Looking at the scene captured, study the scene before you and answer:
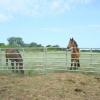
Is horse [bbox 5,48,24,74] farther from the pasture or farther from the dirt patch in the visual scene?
the dirt patch

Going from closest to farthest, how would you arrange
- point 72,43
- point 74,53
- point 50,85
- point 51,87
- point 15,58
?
point 51,87, point 50,85, point 15,58, point 74,53, point 72,43

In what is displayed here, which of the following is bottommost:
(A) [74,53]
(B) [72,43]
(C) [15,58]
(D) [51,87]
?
(D) [51,87]

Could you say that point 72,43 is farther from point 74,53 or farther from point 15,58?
point 15,58

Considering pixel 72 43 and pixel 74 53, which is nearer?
pixel 74 53

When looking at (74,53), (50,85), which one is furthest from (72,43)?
(50,85)

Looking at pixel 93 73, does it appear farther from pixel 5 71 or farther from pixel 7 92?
pixel 7 92

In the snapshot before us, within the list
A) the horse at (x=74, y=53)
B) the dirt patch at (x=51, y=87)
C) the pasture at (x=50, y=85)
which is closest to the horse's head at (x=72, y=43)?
the horse at (x=74, y=53)

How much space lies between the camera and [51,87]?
9.59 metres

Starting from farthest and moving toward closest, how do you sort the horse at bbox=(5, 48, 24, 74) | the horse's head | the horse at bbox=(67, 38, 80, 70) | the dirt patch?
1. the horse's head
2. the horse at bbox=(67, 38, 80, 70)
3. the horse at bbox=(5, 48, 24, 74)
4. the dirt patch

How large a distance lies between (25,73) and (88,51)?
8.25ft

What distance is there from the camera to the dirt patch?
8594 millimetres

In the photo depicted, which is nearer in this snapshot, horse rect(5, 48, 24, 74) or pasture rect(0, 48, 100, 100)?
pasture rect(0, 48, 100, 100)

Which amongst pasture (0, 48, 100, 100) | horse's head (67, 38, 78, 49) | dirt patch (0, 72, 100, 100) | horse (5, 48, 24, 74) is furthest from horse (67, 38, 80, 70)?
horse (5, 48, 24, 74)

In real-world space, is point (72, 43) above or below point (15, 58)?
above
